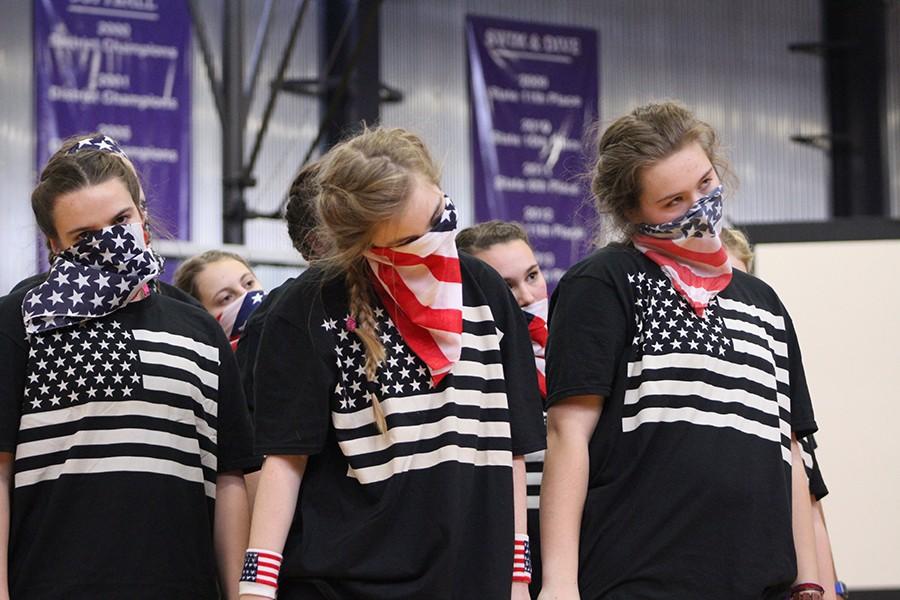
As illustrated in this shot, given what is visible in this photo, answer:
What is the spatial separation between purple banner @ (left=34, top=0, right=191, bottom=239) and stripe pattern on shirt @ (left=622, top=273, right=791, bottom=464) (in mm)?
8181

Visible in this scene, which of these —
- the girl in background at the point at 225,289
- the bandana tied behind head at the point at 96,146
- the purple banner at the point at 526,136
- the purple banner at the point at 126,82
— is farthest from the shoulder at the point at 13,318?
the purple banner at the point at 526,136

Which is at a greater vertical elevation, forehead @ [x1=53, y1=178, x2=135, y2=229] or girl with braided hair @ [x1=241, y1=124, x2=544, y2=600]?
forehead @ [x1=53, y1=178, x2=135, y2=229]

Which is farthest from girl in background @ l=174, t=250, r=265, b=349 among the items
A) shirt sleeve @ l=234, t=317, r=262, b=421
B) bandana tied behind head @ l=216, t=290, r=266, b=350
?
shirt sleeve @ l=234, t=317, r=262, b=421

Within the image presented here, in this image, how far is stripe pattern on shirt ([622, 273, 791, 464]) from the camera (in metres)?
2.72

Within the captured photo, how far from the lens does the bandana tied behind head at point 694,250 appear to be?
9.21ft

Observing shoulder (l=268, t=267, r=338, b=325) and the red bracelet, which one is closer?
shoulder (l=268, t=267, r=338, b=325)

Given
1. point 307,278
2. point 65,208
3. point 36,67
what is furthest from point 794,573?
point 36,67

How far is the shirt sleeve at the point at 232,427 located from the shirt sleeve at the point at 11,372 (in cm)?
43

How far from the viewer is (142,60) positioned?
36.4 feet

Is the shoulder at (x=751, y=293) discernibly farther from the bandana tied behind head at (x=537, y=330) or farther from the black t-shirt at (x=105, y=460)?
the black t-shirt at (x=105, y=460)

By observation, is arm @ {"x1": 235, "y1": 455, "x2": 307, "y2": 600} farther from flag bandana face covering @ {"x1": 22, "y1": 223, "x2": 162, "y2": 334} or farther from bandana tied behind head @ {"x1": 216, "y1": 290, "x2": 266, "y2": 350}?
bandana tied behind head @ {"x1": 216, "y1": 290, "x2": 266, "y2": 350}

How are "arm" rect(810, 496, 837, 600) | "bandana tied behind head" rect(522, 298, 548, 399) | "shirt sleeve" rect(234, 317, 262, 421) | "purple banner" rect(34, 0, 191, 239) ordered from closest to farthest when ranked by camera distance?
"arm" rect(810, 496, 837, 600) < "shirt sleeve" rect(234, 317, 262, 421) < "bandana tied behind head" rect(522, 298, 548, 399) < "purple banner" rect(34, 0, 191, 239)

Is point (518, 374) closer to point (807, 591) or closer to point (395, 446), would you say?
point (395, 446)

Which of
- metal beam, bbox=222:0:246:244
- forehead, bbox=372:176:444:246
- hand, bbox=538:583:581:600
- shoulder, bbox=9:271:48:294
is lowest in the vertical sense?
hand, bbox=538:583:581:600
